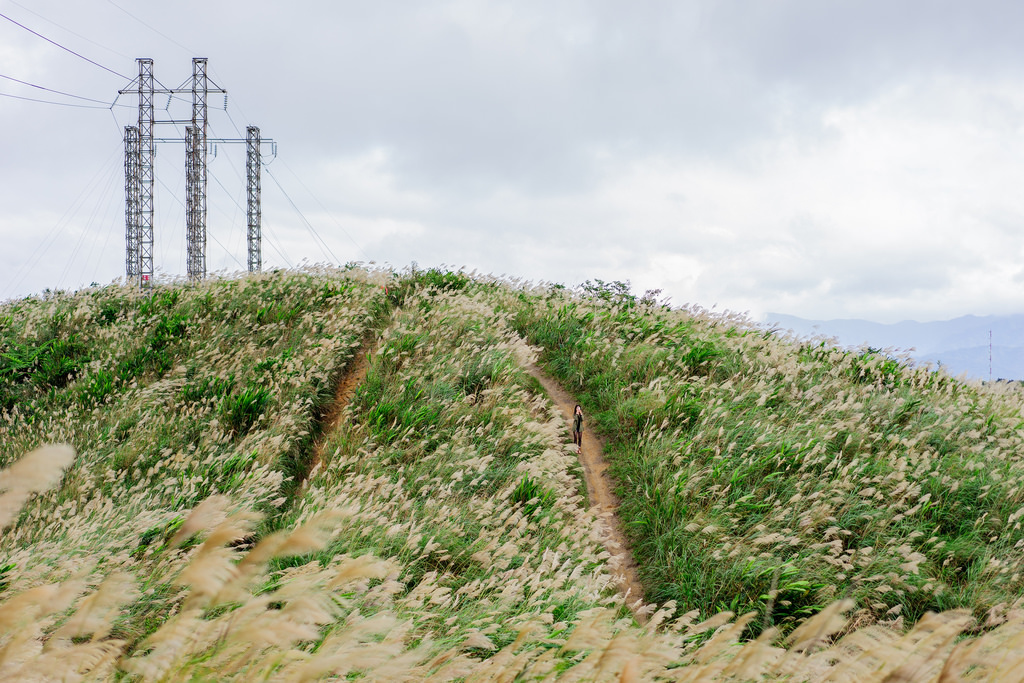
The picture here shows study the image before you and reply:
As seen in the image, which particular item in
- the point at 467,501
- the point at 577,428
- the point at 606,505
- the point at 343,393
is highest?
the point at 343,393

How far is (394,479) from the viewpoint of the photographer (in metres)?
6.31

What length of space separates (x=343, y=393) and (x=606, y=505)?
4799mm

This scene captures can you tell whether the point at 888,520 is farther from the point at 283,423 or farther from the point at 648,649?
the point at 283,423

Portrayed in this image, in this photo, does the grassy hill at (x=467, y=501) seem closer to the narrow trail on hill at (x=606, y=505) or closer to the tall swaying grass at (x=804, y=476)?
the tall swaying grass at (x=804, y=476)

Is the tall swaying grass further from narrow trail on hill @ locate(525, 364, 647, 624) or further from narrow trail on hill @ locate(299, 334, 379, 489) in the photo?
narrow trail on hill @ locate(299, 334, 379, 489)

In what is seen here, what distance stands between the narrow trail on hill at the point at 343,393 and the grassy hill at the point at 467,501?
0.22ft

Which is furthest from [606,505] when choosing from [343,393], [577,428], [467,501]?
[343,393]

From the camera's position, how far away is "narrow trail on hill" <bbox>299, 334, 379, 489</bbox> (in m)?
7.59

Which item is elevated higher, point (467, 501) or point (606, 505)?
point (467, 501)

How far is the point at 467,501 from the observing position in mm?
6043

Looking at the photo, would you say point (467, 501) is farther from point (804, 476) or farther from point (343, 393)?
point (804, 476)

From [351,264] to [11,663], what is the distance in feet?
47.7

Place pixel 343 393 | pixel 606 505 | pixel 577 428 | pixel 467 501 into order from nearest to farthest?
pixel 467 501, pixel 606 505, pixel 577 428, pixel 343 393

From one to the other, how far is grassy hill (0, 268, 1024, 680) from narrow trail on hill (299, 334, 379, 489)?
67 millimetres
